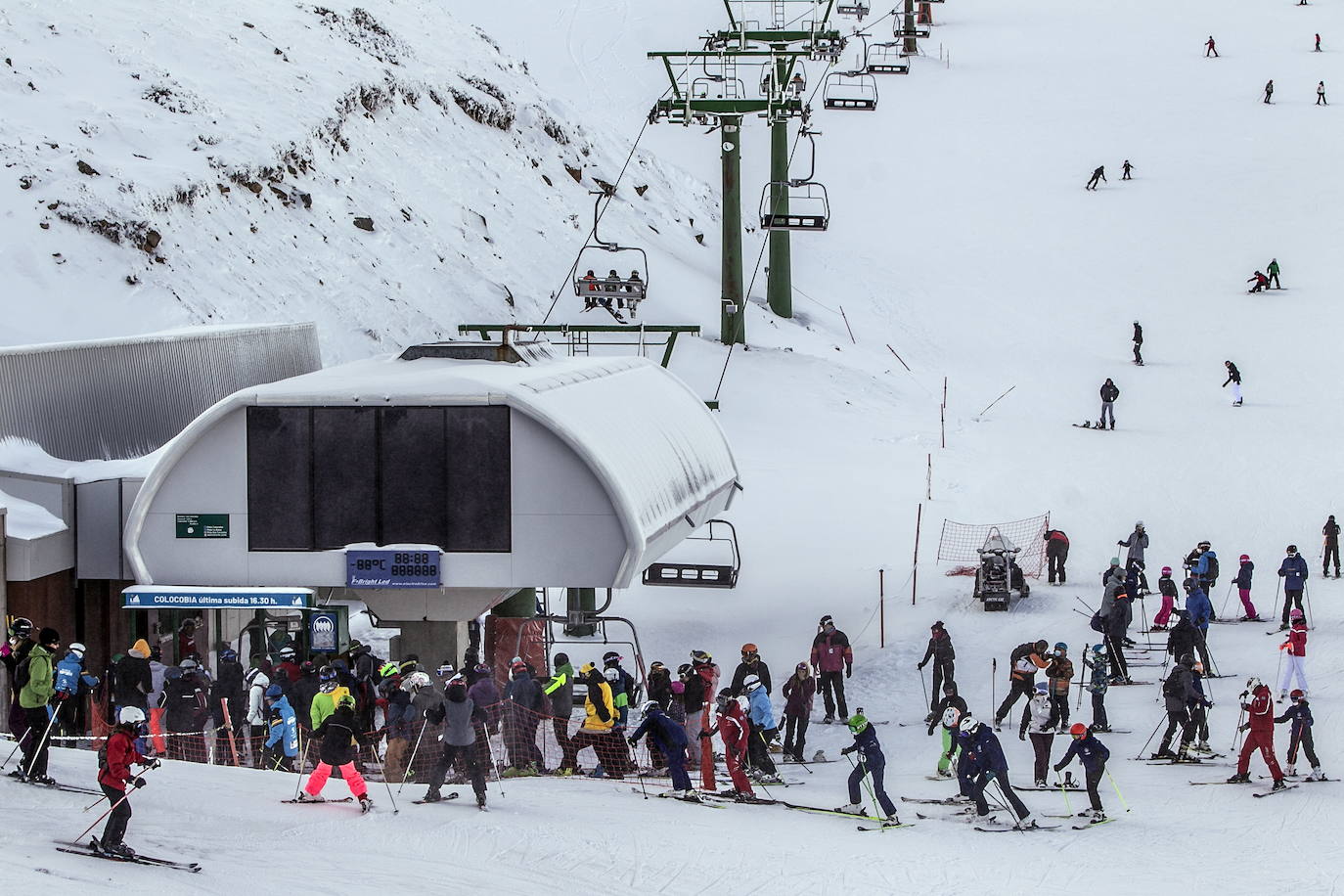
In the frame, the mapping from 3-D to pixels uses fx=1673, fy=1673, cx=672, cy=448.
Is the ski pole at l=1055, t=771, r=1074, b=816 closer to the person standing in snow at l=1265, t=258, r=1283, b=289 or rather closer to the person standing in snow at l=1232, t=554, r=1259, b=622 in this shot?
the person standing in snow at l=1232, t=554, r=1259, b=622

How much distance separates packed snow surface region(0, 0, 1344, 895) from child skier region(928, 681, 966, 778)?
15.8 inches

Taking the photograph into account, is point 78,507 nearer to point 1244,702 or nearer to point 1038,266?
point 1244,702

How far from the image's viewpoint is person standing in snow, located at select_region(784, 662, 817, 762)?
56.2ft

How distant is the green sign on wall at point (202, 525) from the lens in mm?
17812

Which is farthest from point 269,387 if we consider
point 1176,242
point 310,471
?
point 1176,242

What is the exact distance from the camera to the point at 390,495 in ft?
58.4

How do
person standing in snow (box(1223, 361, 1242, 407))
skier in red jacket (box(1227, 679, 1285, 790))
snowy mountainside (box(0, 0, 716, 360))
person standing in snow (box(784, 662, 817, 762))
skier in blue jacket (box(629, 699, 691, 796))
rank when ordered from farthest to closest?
person standing in snow (box(1223, 361, 1242, 407)) < snowy mountainside (box(0, 0, 716, 360)) < person standing in snow (box(784, 662, 817, 762)) < skier in red jacket (box(1227, 679, 1285, 790)) < skier in blue jacket (box(629, 699, 691, 796))

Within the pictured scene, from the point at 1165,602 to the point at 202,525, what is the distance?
1191 centimetres

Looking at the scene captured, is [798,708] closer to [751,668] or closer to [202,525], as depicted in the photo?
[751,668]

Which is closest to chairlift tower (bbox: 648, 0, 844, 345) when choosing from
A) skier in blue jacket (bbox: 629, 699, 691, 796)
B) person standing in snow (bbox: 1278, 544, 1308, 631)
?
person standing in snow (bbox: 1278, 544, 1308, 631)

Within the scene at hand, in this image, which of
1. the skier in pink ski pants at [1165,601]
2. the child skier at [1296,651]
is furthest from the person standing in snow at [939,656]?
the skier in pink ski pants at [1165,601]

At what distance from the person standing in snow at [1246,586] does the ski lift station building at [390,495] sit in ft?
28.9

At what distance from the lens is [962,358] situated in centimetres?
4631

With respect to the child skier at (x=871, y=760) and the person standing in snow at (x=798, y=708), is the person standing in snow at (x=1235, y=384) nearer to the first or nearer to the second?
the person standing in snow at (x=798, y=708)
